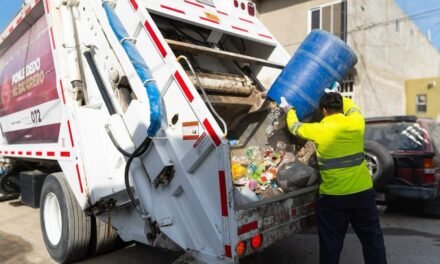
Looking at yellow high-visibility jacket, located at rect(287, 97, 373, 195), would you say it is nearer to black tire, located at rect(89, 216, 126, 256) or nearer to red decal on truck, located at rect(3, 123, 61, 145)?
Result: black tire, located at rect(89, 216, 126, 256)

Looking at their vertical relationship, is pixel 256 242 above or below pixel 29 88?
below

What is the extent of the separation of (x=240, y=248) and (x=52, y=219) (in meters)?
2.48

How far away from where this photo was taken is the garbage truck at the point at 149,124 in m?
2.64

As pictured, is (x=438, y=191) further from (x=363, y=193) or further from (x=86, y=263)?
(x=86, y=263)

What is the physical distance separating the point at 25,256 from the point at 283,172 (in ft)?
9.33

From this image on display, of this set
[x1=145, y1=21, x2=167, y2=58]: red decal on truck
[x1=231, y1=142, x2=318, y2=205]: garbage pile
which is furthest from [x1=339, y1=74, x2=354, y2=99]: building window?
[x1=145, y1=21, x2=167, y2=58]: red decal on truck

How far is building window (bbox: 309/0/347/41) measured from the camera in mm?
12484

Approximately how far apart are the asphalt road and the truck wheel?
0.67ft

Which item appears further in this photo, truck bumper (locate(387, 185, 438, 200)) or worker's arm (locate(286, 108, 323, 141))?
truck bumper (locate(387, 185, 438, 200))

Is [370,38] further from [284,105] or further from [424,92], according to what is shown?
[284,105]

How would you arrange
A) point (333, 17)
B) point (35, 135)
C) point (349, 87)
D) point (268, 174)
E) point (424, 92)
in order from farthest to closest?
point (424, 92) → point (349, 87) → point (333, 17) → point (35, 135) → point (268, 174)

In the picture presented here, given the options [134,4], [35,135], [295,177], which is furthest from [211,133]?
[35,135]

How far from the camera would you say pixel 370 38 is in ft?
43.9

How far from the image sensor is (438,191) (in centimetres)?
519
